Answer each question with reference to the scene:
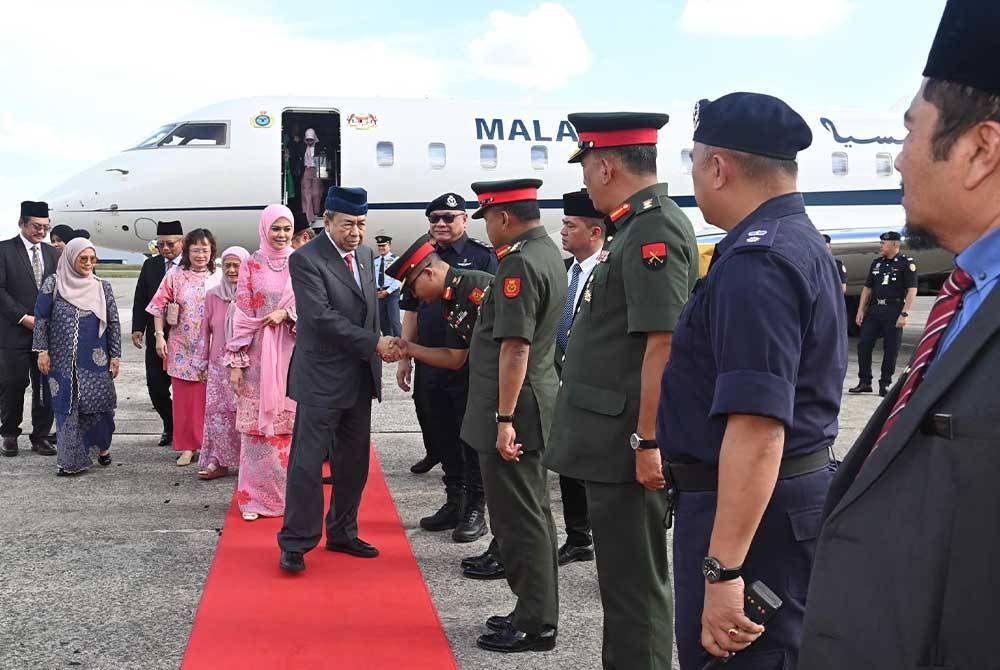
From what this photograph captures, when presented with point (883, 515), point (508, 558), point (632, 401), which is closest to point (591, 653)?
point (508, 558)

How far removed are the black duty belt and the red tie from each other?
71 cm

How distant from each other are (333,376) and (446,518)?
128 centimetres

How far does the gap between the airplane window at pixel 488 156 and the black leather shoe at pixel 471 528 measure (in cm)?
959

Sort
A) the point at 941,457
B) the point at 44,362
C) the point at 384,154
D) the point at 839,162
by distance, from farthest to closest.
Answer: the point at 839,162 < the point at 384,154 < the point at 44,362 < the point at 941,457

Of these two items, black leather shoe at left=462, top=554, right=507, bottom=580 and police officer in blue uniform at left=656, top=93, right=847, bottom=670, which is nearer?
police officer in blue uniform at left=656, top=93, right=847, bottom=670

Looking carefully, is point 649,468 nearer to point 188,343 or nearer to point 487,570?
point 487,570

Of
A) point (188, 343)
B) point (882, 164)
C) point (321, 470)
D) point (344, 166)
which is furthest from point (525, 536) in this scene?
point (882, 164)

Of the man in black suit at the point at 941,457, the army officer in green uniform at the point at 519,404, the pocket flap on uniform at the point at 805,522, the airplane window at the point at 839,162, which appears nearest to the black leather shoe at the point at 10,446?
the army officer in green uniform at the point at 519,404

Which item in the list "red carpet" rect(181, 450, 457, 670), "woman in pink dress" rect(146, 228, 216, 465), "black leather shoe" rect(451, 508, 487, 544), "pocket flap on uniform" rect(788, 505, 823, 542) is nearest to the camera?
"pocket flap on uniform" rect(788, 505, 823, 542)

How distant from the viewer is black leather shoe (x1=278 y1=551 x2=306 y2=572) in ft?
14.9

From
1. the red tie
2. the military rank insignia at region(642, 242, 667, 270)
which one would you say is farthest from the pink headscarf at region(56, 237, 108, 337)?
the red tie

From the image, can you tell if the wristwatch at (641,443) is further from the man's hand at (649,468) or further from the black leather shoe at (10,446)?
the black leather shoe at (10,446)

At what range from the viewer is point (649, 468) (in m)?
2.58

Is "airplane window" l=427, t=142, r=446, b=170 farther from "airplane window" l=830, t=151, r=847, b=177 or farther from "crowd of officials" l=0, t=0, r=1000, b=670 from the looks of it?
"crowd of officials" l=0, t=0, r=1000, b=670
